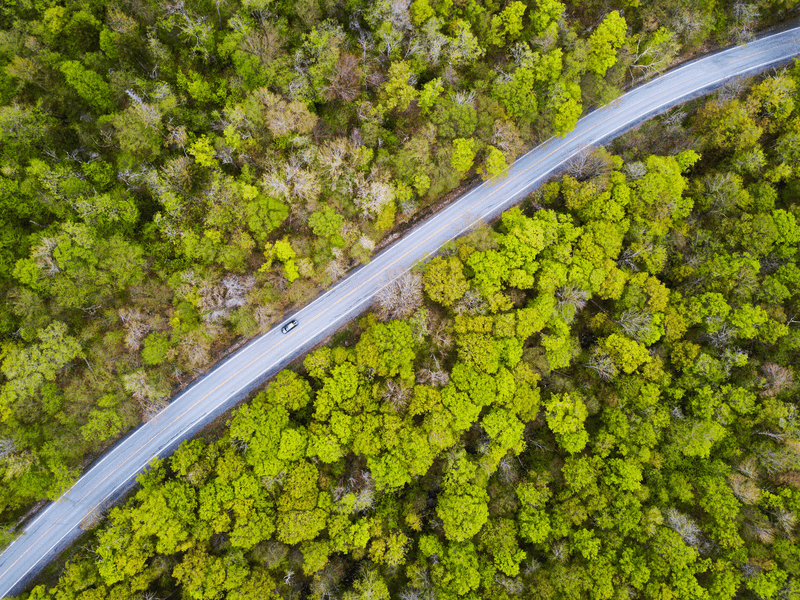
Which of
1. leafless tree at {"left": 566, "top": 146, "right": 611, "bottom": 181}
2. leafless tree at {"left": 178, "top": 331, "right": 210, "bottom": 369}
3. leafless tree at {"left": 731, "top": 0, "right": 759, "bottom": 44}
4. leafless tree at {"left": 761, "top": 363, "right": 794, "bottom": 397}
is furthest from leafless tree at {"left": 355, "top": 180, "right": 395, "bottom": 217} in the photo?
leafless tree at {"left": 731, "top": 0, "right": 759, "bottom": 44}

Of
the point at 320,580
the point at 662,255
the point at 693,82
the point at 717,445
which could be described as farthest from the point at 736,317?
the point at 320,580

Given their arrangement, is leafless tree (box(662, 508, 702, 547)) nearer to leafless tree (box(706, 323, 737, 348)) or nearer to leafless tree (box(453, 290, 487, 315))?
leafless tree (box(706, 323, 737, 348))

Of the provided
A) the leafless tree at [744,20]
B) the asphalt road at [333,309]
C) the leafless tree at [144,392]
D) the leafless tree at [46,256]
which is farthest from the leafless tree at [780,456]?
the leafless tree at [46,256]

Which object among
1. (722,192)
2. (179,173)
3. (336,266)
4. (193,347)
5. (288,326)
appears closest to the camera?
(179,173)

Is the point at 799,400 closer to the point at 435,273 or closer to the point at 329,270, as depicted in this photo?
the point at 435,273

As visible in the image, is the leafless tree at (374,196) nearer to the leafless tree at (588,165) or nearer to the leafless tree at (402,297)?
the leafless tree at (402,297)

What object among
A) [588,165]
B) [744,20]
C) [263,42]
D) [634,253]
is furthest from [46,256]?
[744,20]

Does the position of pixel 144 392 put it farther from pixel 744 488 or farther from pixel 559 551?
pixel 744 488
